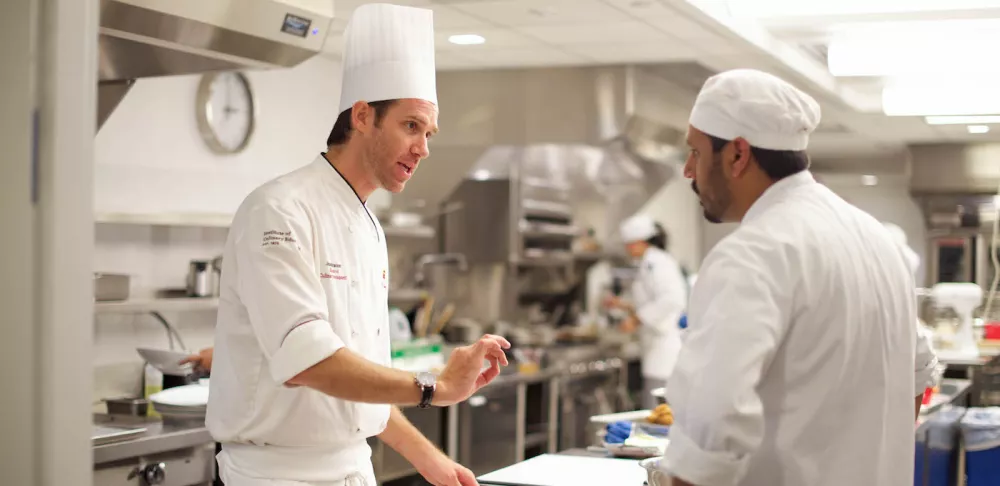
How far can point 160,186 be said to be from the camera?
4953 mm

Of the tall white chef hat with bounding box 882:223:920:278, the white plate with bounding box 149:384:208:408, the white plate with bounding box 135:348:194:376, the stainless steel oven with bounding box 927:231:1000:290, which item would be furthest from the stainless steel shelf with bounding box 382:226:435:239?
the stainless steel oven with bounding box 927:231:1000:290

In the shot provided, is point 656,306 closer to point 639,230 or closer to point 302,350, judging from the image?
point 639,230

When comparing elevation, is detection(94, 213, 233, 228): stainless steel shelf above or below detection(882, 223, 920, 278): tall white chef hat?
above

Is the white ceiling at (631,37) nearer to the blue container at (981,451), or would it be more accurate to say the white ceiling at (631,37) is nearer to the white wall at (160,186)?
the white wall at (160,186)

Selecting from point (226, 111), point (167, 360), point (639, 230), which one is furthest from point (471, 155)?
point (167, 360)

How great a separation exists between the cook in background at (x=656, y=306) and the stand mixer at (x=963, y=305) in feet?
5.57

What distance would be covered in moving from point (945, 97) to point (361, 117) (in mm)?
4459

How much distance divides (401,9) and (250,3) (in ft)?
2.79

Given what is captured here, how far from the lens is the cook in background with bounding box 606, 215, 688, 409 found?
7578mm

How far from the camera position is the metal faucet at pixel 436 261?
7152 millimetres

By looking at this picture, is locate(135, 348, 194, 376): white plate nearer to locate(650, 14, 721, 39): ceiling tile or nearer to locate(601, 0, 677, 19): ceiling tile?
locate(601, 0, 677, 19): ceiling tile

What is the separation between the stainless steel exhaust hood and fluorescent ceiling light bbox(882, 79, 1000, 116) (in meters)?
3.71

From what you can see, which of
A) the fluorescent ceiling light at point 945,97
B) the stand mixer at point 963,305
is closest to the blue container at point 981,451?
the stand mixer at point 963,305

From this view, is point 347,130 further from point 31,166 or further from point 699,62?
point 699,62
